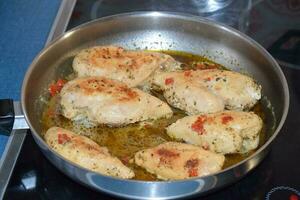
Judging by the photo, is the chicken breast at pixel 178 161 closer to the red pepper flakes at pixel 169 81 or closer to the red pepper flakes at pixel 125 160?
the red pepper flakes at pixel 125 160

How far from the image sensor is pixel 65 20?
1.65 m

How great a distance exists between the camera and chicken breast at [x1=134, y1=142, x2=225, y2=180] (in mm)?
1102

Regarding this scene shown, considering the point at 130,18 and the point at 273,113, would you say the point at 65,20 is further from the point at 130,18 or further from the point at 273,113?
the point at 273,113

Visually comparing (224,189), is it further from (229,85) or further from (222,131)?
(229,85)

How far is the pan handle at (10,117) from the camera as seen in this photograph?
110 centimetres

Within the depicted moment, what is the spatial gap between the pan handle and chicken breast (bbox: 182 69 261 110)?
45 centimetres

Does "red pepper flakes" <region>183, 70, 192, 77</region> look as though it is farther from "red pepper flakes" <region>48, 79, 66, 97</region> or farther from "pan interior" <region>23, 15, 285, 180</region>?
"red pepper flakes" <region>48, 79, 66, 97</region>

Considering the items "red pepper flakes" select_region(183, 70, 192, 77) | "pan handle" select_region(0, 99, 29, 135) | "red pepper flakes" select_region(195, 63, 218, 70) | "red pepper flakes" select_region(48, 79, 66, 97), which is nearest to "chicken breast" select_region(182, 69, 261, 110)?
"red pepper flakes" select_region(183, 70, 192, 77)

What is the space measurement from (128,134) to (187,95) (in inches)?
7.4

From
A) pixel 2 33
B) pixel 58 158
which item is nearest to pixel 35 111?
pixel 58 158

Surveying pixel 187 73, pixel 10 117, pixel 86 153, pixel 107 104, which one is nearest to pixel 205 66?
pixel 187 73

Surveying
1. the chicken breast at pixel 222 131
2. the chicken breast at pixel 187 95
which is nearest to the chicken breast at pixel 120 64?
the chicken breast at pixel 187 95

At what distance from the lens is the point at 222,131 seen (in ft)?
3.94

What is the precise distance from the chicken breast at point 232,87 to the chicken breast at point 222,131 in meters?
0.08
